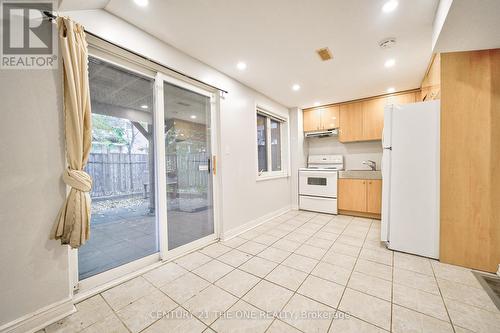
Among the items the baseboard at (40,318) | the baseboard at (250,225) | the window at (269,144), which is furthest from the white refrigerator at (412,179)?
the baseboard at (40,318)

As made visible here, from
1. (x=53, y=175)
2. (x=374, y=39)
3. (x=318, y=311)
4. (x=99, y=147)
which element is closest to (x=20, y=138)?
(x=53, y=175)

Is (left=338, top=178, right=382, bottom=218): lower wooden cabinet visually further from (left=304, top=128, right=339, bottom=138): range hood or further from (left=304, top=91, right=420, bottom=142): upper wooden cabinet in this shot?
(left=304, top=128, right=339, bottom=138): range hood

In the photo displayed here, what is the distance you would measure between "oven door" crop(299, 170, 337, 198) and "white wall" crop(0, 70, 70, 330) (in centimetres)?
421

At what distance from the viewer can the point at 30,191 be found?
4.43 ft

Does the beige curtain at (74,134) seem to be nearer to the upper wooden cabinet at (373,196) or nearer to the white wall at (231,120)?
the white wall at (231,120)

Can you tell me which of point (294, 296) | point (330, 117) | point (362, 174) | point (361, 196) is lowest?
point (294, 296)

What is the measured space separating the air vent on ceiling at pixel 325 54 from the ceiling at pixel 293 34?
58 mm

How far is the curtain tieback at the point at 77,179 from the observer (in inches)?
57.5

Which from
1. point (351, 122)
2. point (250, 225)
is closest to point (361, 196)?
point (351, 122)

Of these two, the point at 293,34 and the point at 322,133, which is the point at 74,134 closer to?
the point at 293,34

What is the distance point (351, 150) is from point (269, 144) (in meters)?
2.08

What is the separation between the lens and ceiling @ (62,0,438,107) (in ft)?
5.62

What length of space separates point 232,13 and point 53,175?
80.5 inches

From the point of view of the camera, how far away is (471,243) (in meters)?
2.02
